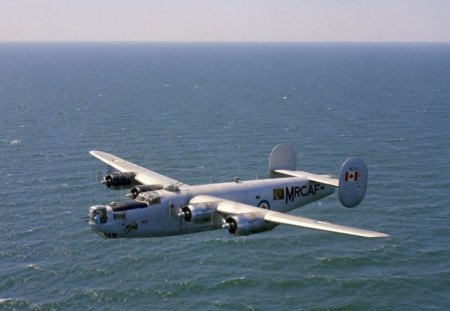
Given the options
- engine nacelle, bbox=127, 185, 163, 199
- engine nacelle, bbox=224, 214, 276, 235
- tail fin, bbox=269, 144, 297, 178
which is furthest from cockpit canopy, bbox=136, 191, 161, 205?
tail fin, bbox=269, 144, 297, 178

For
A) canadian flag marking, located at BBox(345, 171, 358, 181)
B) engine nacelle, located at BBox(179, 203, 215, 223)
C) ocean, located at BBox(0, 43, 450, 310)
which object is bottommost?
ocean, located at BBox(0, 43, 450, 310)

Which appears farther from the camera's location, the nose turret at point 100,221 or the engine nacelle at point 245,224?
the nose turret at point 100,221

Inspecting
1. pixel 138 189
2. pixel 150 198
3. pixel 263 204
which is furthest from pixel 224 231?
pixel 150 198

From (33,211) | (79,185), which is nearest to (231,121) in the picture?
(79,185)

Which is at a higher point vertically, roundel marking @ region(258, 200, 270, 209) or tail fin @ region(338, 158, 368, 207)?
tail fin @ region(338, 158, 368, 207)

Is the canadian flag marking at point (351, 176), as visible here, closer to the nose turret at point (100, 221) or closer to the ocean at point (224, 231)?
the ocean at point (224, 231)

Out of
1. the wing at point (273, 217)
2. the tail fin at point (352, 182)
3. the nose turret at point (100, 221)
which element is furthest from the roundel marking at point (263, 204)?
the nose turret at point (100, 221)

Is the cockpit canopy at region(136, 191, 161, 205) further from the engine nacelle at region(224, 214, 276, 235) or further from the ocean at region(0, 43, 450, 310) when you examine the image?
the ocean at region(0, 43, 450, 310)
